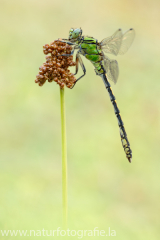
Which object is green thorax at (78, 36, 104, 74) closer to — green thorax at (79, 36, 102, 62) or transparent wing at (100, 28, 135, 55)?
green thorax at (79, 36, 102, 62)

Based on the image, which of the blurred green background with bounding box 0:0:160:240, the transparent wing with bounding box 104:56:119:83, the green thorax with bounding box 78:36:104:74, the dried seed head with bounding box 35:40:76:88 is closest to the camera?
the dried seed head with bounding box 35:40:76:88

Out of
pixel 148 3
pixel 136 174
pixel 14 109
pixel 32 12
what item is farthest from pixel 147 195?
pixel 148 3

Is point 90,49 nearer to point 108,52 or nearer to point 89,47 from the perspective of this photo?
point 89,47

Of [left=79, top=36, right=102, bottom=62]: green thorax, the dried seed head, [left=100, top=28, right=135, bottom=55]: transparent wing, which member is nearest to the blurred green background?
the dried seed head

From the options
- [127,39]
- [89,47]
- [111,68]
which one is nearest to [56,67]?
[89,47]

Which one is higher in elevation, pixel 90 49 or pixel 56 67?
pixel 90 49
